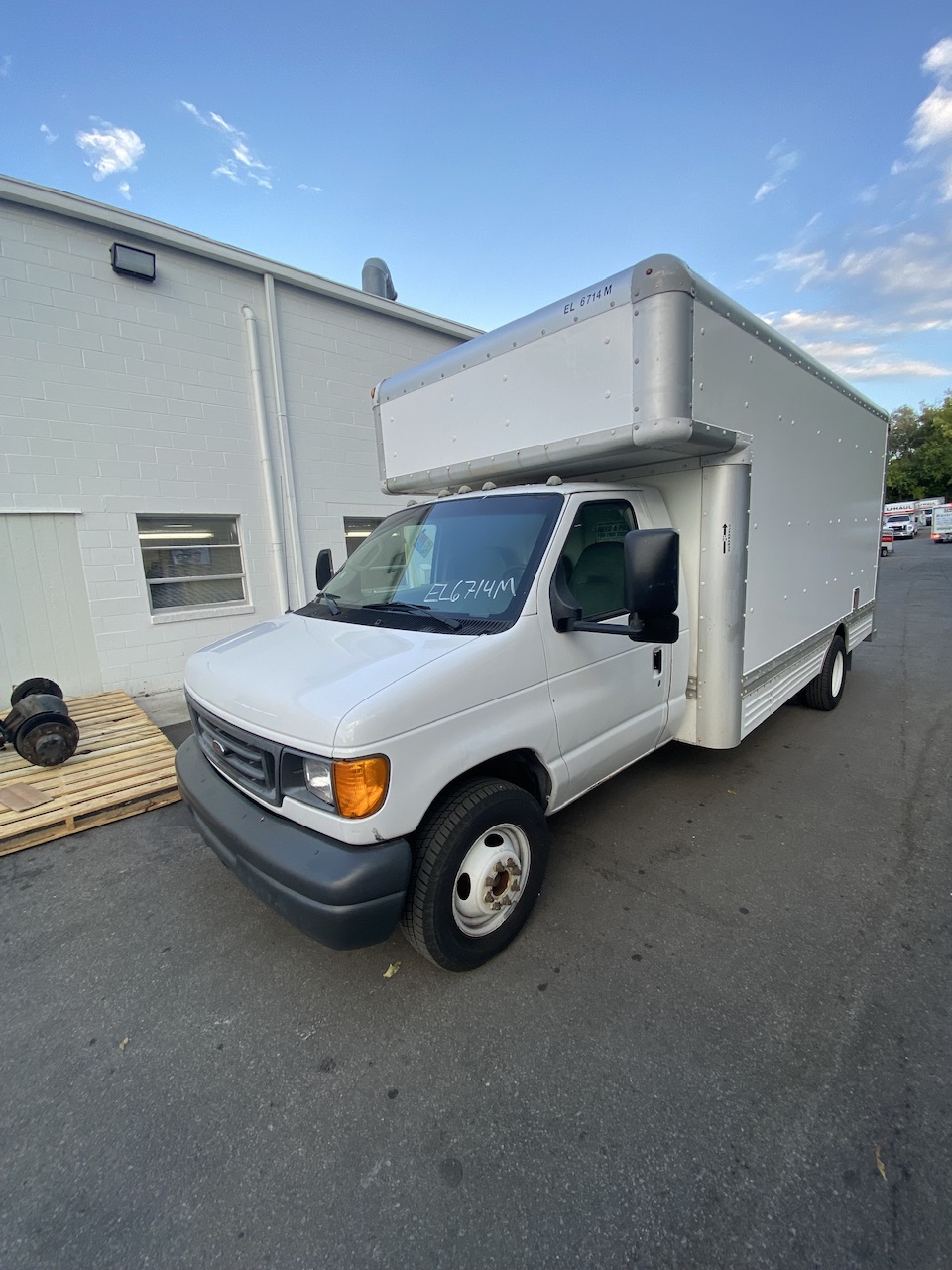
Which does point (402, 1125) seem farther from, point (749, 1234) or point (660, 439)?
point (660, 439)

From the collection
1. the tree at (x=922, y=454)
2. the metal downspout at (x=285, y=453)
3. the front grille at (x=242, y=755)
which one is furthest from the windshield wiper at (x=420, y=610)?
the tree at (x=922, y=454)

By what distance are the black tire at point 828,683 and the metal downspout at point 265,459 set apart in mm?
6212

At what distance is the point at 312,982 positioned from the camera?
99.7 inches

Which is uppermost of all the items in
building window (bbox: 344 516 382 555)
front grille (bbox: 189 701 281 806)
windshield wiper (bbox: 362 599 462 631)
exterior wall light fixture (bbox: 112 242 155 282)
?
exterior wall light fixture (bbox: 112 242 155 282)

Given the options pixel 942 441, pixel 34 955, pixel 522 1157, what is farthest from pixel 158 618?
pixel 942 441

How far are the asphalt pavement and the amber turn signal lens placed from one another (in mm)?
1014

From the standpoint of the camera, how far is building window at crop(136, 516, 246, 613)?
699 centimetres

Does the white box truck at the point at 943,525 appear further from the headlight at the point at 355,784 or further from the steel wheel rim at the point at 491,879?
the headlight at the point at 355,784

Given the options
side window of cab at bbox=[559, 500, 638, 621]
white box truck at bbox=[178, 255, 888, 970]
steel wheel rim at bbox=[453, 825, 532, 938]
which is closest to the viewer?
white box truck at bbox=[178, 255, 888, 970]

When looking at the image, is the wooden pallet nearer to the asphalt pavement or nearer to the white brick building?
the asphalt pavement

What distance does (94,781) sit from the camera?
4305 mm

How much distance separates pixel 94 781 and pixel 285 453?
5011mm

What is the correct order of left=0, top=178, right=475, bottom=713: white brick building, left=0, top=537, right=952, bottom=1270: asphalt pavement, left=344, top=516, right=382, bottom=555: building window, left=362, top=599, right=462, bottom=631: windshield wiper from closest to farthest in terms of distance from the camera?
left=0, top=537, right=952, bottom=1270: asphalt pavement
left=362, top=599, right=462, bottom=631: windshield wiper
left=0, top=178, right=475, bottom=713: white brick building
left=344, top=516, right=382, bottom=555: building window

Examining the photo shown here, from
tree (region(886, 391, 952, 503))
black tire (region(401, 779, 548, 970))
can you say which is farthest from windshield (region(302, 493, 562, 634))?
tree (region(886, 391, 952, 503))
